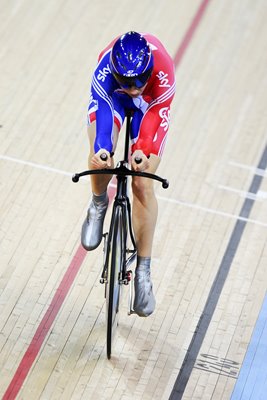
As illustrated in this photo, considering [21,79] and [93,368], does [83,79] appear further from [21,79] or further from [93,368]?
[93,368]

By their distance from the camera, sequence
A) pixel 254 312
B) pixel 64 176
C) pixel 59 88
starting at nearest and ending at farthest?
pixel 254 312 < pixel 64 176 < pixel 59 88

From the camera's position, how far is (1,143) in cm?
648

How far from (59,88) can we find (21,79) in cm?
30

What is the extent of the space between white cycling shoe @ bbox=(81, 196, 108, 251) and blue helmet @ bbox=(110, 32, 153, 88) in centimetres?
79

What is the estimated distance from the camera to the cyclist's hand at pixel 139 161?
4422 millimetres

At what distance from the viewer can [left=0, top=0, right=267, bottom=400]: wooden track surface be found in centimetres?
510

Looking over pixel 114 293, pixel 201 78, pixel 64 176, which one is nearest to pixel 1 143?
pixel 64 176

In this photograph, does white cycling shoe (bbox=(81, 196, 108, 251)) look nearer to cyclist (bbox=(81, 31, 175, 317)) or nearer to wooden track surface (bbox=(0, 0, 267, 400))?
cyclist (bbox=(81, 31, 175, 317))

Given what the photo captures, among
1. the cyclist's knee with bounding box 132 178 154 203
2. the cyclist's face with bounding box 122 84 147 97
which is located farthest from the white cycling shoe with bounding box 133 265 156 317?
Result: the cyclist's face with bounding box 122 84 147 97

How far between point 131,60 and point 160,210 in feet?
5.83

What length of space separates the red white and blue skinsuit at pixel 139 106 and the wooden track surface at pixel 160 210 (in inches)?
43.9

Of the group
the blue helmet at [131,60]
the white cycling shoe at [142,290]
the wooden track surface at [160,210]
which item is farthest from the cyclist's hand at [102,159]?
the wooden track surface at [160,210]

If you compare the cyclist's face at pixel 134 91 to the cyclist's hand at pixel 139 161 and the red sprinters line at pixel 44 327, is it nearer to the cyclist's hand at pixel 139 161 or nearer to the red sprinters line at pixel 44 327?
the cyclist's hand at pixel 139 161

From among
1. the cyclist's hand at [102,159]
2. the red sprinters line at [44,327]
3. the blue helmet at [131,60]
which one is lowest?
the red sprinters line at [44,327]
